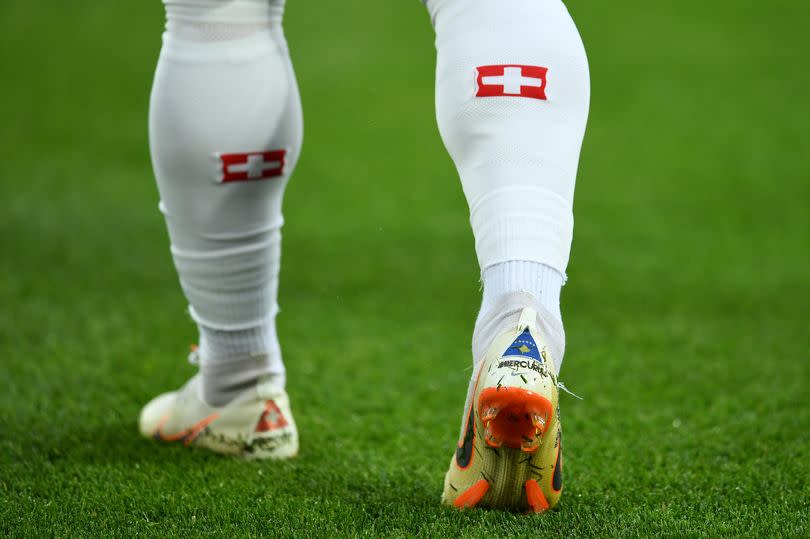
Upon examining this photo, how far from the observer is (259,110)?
50.0 inches

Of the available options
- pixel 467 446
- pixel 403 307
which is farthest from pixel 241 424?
pixel 403 307

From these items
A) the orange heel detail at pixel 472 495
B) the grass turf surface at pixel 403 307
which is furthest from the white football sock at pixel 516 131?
the grass turf surface at pixel 403 307

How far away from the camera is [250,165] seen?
50.0 inches

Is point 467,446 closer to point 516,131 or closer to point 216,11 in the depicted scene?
point 516,131

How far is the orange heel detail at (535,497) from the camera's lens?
3.32 ft

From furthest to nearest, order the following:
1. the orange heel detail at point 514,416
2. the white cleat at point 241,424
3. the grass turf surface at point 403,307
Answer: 1. the white cleat at point 241,424
2. the grass turf surface at point 403,307
3. the orange heel detail at point 514,416

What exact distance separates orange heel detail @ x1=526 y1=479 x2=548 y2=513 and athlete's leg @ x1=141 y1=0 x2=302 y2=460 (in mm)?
456

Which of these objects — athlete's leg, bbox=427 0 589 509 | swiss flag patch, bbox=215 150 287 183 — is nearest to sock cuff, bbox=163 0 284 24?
swiss flag patch, bbox=215 150 287 183

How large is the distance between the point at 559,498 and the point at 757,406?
0.60 m

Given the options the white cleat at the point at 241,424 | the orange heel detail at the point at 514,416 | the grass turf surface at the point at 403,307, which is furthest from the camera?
the white cleat at the point at 241,424

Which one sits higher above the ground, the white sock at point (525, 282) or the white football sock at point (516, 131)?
the white football sock at point (516, 131)

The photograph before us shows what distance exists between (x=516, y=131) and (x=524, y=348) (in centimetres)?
21

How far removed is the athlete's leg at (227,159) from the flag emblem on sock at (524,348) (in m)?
0.47

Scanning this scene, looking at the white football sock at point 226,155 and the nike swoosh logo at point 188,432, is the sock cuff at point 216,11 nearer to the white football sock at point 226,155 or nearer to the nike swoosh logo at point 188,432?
the white football sock at point 226,155
